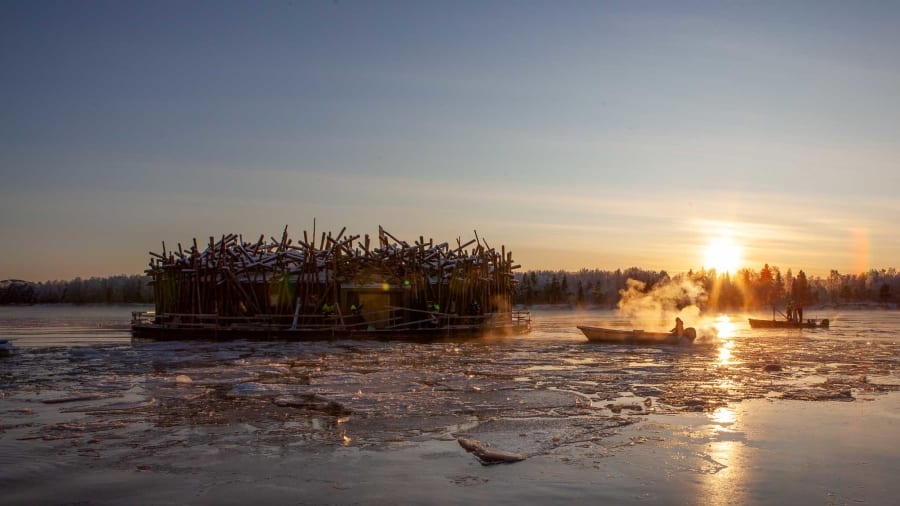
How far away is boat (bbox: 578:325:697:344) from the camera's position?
38.0 metres

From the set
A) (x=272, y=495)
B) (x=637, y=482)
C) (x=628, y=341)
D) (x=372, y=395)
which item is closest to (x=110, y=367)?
(x=372, y=395)

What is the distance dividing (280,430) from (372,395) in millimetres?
4609

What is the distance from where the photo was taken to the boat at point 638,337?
38031 millimetres

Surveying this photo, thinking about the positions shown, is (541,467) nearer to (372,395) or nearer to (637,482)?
(637,482)

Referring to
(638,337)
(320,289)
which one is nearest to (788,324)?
(638,337)

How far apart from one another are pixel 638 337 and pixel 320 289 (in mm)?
18228

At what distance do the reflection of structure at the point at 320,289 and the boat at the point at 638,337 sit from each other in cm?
724

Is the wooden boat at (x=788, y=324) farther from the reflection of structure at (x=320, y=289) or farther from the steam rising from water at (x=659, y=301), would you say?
the steam rising from water at (x=659, y=301)

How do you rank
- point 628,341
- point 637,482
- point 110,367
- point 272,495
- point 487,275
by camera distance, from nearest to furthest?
point 272,495, point 637,482, point 110,367, point 628,341, point 487,275

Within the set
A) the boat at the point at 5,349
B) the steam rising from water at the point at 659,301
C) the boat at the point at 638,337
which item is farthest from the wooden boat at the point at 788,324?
the boat at the point at 5,349

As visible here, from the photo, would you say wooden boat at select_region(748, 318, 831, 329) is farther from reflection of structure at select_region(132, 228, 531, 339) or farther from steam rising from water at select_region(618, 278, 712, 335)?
steam rising from water at select_region(618, 278, 712, 335)

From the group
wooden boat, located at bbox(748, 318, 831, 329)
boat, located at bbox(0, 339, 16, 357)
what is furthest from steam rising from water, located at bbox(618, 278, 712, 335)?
boat, located at bbox(0, 339, 16, 357)

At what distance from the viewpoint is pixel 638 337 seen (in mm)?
38406

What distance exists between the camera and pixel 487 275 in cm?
4900
